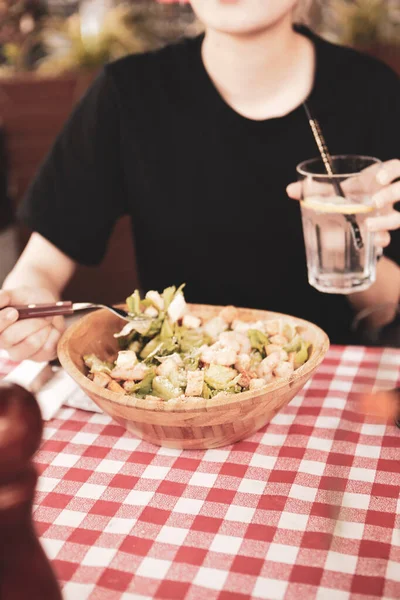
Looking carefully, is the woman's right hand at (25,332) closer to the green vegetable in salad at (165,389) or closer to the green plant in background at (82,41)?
the green vegetable in salad at (165,389)

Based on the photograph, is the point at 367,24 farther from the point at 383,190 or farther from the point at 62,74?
the point at 383,190

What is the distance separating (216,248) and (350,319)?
0.44 meters

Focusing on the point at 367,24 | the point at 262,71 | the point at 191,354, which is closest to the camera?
the point at 191,354

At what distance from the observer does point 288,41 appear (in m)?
1.63

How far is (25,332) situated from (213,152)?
0.72m

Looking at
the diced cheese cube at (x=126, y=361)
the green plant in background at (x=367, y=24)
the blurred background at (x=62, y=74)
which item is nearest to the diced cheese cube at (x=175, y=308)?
the diced cheese cube at (x=126, y=361)

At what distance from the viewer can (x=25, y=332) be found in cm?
119

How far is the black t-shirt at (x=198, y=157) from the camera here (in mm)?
1641

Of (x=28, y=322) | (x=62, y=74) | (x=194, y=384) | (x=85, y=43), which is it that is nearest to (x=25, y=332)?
(x=28, y=322)

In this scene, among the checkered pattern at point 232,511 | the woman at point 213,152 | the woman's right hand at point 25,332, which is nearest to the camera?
the checkered pattern at point 232,511

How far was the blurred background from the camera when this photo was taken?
338 centimetres

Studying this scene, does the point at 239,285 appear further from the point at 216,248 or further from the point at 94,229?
the point at 94,229

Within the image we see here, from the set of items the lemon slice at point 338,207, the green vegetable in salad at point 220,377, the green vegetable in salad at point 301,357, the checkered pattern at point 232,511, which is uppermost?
the lemon slice at point 338,207

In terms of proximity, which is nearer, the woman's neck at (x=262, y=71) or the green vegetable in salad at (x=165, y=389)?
the green vegetable in salad at (x=165, y=389)
